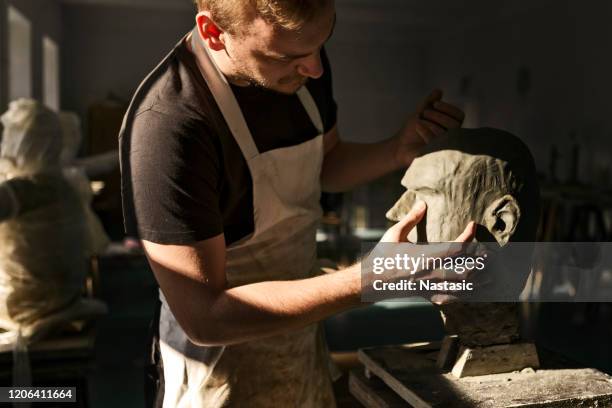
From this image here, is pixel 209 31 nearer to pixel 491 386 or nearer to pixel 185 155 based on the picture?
pixel 185 155

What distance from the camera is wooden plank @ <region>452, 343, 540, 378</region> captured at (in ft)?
4.64

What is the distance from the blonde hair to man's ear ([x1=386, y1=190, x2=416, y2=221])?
465mm

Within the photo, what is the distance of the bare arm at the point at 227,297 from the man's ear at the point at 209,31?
0.41 metres

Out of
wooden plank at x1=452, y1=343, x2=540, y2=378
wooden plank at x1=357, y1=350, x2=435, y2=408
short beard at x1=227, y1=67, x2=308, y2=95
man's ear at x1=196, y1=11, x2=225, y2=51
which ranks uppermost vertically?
man's ear at x1=196, y1=11, x2=225, y2=51

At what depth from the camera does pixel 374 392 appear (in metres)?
1.47

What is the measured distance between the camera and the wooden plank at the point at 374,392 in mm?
1417

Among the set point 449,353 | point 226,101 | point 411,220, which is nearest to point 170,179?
point 226,101

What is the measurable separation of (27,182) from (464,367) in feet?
6.87

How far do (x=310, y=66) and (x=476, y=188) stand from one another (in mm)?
450

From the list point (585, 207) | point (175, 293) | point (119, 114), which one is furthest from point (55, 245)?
point (119, 114)

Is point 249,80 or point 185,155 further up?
point 249,80

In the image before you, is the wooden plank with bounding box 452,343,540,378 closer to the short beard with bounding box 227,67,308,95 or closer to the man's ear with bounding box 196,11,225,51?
the short beard with bounding box 227,67,308,95

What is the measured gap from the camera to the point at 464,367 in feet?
4.61

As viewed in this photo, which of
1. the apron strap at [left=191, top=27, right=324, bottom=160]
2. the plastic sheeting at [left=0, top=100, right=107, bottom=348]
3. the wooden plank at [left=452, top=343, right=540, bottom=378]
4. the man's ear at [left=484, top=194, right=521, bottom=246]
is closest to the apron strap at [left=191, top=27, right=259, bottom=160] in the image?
the apron strap at [left=191, top=27, right=324, bottom=160]
